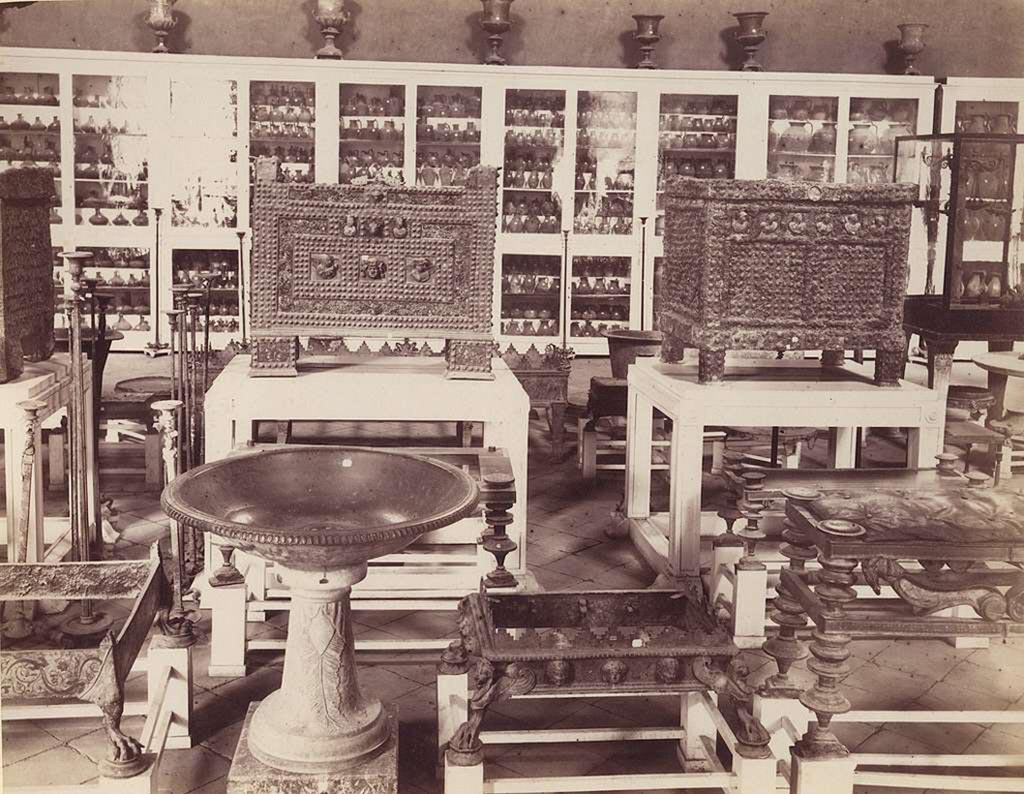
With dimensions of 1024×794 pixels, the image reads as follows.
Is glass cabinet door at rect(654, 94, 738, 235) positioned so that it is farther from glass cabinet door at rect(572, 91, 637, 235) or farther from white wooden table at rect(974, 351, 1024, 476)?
white wooden table at rect(974, 351, 1024, 476)

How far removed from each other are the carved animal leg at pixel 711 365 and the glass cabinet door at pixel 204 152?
21.1 feet

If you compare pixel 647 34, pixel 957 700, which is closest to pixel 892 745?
pixel 957 700

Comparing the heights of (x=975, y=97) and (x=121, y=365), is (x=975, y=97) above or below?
above

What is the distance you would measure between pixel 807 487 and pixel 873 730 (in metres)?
0.75

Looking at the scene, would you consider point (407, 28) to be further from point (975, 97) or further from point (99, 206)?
point (975, 97)

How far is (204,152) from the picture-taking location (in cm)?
1012

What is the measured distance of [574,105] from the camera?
33.4 ft

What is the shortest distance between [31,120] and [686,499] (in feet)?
25.1

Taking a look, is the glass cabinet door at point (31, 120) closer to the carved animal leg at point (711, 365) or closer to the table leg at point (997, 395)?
the carved animal leg at point (711, 365)

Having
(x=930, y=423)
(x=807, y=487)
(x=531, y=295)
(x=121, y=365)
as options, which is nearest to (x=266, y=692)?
(x=807, y=487)

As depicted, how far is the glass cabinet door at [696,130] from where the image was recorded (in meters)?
10.3

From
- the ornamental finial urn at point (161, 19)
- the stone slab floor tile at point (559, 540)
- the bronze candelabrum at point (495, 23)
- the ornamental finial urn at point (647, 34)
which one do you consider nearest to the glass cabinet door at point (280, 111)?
the ornamental finial urn at point (161, 19)

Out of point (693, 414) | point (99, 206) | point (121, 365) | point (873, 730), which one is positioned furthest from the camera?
point (99, 206)

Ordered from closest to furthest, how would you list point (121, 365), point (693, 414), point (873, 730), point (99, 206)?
point (873, 730)
point (693, 414)
point (121, 365)
point (99, 206)
